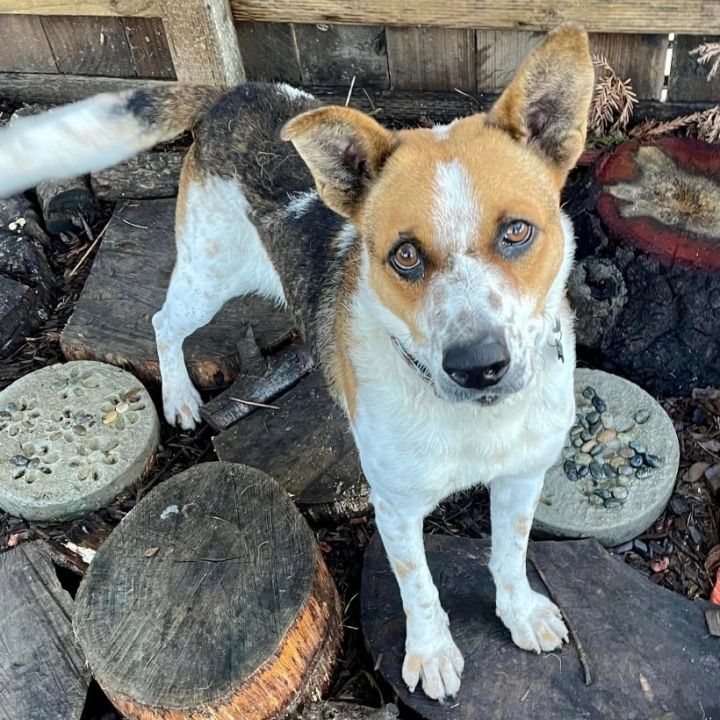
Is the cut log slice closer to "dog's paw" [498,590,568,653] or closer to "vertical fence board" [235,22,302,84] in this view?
"vertical fence board" [235,22,302,84]

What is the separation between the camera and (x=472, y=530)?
13.7ft

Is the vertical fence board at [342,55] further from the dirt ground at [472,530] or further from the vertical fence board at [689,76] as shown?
the dirt ground at [472,530]

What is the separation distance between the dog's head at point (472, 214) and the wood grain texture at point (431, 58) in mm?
2800

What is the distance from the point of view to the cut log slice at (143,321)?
4848 mm

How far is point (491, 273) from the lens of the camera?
2510 mm

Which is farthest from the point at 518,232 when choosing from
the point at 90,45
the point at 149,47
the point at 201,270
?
the point at 90,45

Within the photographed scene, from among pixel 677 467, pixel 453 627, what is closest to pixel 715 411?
pixel 677 467

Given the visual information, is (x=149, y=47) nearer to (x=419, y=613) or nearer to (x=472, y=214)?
(x=472, y=214)

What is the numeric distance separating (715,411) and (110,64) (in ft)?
15.1

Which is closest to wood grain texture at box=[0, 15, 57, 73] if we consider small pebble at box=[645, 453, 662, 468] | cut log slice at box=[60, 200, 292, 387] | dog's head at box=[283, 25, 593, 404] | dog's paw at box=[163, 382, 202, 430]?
cut log slice at box=[60, 200, 292, 387]

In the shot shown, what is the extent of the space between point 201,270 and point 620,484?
91.4 inches

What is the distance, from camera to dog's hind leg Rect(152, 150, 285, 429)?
4.14 meters

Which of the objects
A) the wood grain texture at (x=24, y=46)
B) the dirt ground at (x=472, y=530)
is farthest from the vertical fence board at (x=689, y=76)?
the wood grain texture at (x=24, y=46)

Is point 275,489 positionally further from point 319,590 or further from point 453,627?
point 453,627
